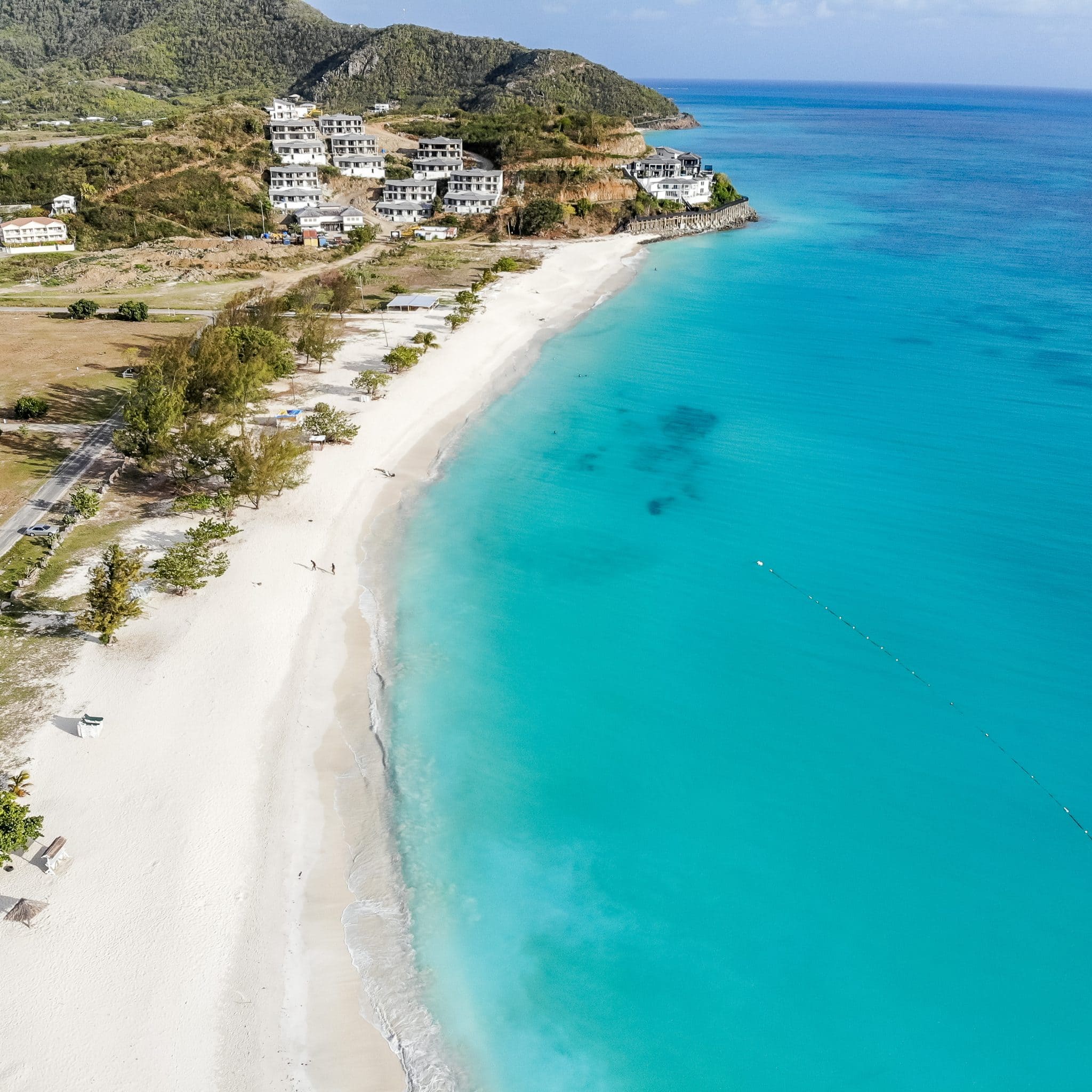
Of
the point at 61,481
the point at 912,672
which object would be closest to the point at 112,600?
the point at 61,481

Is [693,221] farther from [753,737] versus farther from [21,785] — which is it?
[21,785]

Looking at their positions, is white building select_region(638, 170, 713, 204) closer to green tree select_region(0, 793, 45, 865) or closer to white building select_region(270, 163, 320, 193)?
white building select_region(270, 163, 320, 193)

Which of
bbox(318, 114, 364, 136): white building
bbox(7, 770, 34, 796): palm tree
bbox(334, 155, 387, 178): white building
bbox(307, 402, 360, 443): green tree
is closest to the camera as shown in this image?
bbox(7, 770, 34, 796): palm tree

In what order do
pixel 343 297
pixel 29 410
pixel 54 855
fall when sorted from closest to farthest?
pixel 54 855 < pixel 29 410 < pixel 343 297

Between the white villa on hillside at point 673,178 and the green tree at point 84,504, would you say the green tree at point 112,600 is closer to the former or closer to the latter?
the green tree at point 84,504

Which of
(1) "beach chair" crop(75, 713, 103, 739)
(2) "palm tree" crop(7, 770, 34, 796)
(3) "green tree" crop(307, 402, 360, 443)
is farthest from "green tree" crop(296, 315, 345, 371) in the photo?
(2) "palm tree" crop(7, 770, 34, 796)

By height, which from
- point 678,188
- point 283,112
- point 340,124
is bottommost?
point 678,188
